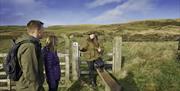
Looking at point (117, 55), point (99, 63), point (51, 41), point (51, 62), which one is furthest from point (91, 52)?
point (51, 41)

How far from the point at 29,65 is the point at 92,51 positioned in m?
4.93

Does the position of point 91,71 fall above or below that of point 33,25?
below

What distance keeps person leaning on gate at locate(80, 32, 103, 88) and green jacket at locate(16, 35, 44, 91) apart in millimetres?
4722

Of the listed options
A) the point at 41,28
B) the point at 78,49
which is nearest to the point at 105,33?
the point at 78,49

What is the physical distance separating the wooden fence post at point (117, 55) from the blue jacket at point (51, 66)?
379cm

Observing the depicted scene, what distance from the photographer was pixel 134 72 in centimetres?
1049

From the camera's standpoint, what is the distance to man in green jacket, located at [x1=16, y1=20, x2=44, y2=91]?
15.1 ft

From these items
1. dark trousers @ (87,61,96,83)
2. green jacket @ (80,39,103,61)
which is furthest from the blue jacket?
dark trousers @ (87,61,96,83)

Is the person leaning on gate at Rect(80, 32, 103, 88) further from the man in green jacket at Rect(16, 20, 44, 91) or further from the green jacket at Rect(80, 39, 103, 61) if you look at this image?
the man in green jacket at Rect(16, 20, 44, 91)

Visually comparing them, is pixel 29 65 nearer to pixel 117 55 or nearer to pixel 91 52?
pixel 91 52

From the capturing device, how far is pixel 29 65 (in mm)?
4586

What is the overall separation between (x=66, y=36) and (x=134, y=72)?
41.6 feet

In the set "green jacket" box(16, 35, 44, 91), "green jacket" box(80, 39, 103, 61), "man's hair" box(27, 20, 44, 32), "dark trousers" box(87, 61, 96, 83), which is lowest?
"dark trousers" box(87, 61, 96, 83)

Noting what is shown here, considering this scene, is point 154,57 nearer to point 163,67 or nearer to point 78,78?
point 163,67
